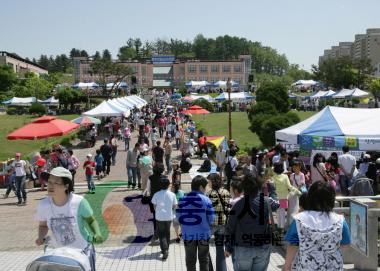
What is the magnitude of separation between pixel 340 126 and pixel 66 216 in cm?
848

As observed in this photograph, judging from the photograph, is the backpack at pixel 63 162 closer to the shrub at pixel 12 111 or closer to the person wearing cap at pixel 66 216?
the person wearing cap at pixel 66 216

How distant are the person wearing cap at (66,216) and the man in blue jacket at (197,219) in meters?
1.53

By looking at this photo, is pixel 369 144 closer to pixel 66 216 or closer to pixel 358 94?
pixel 66 216

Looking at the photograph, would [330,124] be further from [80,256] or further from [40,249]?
[80,256]

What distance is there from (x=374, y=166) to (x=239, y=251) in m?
7.22

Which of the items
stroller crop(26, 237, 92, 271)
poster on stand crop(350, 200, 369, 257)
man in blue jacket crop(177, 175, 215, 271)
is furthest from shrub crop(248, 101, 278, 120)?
stroller crop(26, 237, 92, 271)

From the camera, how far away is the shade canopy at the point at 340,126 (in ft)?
37.7

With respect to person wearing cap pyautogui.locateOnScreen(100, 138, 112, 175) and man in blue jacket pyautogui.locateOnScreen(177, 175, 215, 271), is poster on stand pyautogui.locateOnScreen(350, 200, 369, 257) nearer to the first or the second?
man in blue jacket pyautogui.locateOnScreen(177, 175, 215, 271)

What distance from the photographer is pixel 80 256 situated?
3.64 meters

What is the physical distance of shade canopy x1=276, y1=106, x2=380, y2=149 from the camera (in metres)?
11.5

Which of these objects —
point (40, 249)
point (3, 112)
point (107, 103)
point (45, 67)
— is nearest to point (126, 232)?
point (40, 249)

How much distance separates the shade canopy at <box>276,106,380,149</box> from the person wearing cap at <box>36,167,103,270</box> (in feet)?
25.9

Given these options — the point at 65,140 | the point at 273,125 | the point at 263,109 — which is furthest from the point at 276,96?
the point at 65,140

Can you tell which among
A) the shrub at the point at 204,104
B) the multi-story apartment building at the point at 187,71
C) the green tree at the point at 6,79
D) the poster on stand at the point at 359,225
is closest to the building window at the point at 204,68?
the multi-story apartment building at the point at 187,71
